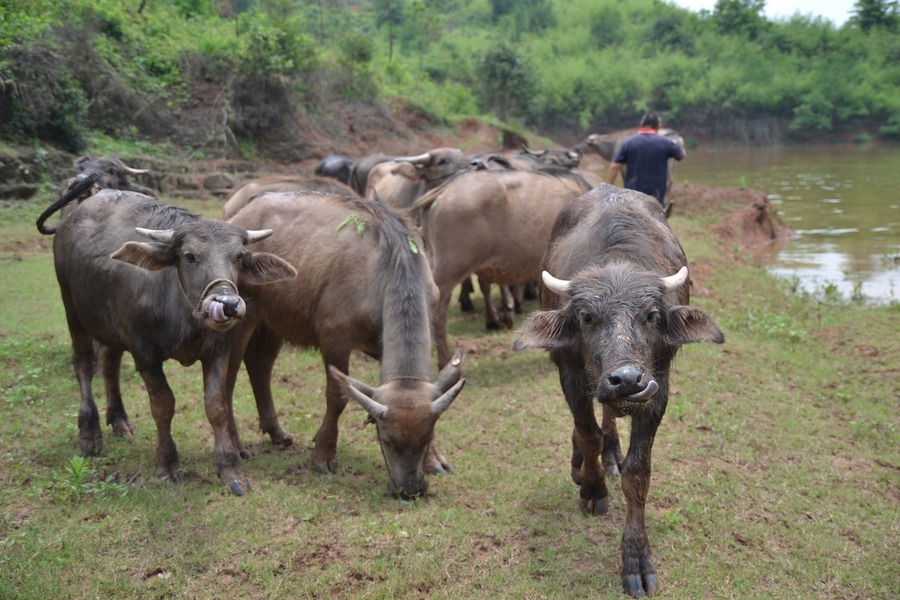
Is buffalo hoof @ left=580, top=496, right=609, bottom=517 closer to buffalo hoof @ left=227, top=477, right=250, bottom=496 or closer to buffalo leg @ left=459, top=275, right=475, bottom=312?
buffalo hoof @ left=227, top=477, right=250, bottom=496

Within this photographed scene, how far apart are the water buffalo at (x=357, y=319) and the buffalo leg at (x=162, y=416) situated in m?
0.61

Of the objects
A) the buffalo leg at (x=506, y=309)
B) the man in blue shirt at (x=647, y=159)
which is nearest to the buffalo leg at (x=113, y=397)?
the buffalo leg at (x=506, y=309)

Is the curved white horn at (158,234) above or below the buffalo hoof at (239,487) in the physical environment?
above

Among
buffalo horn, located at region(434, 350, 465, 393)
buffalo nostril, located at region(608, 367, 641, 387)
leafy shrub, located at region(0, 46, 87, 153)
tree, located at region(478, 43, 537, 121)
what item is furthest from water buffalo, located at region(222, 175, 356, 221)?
tree, located at region(478, 43, 537, 121)

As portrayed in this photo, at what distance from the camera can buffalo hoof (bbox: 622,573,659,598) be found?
4148 mm

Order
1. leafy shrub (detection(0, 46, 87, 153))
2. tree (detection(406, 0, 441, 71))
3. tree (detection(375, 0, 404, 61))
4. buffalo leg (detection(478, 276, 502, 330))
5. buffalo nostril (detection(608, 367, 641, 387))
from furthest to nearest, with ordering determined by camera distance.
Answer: tree (detection(375, 0, 404, 61)) < tree (detection(406, 0, 441, 71)) < leafy shrub (detection(0, 46, 87, 153)) < buffalo leg (detection(478, 276, 502, 330)) < buffalo nostril (detection(608, 367, 641, 387))

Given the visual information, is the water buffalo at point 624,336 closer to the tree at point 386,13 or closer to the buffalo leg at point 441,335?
the buffalo leg at point 441,335

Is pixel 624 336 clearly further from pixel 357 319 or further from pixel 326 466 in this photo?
pixel 326 466

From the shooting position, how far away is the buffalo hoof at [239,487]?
5.21 m

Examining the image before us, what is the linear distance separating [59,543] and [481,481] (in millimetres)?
2756

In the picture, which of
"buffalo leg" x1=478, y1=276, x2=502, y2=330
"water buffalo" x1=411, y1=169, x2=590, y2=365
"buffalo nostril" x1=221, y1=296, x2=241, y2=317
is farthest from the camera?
"buffalo leg" x1=478, y1=276, x2=502, y2=330

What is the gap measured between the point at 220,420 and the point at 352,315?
1.20m

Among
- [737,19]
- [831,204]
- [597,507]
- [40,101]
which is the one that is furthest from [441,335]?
[737,19]

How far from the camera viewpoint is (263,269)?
541cm
